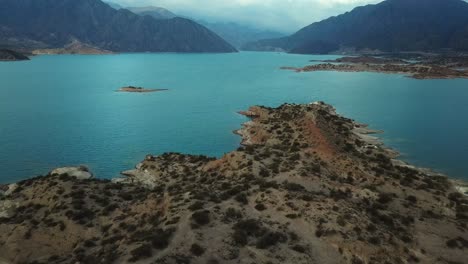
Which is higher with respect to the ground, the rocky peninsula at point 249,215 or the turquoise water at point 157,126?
the rocky peninsula at point 249,215

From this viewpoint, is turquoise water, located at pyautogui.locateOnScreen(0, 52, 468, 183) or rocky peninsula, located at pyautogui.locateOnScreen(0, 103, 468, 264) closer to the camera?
rocky peninsula, located at pyautogui.locateOnScreen(0, 103, 468, 264)

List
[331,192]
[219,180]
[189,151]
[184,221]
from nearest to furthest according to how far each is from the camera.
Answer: [184,221]
[331,192]
[219,180]
[189,151]

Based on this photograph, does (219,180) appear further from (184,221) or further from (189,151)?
(189,151)

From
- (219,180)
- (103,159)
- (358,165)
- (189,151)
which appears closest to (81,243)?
(219,180)

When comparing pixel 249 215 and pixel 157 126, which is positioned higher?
pixel 249 215

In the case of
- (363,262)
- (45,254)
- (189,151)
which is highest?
(363,262)

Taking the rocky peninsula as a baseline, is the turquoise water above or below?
below

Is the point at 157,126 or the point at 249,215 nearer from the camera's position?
the point at 249,215

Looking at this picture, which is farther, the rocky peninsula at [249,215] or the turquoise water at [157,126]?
the turquoise water at [157,126]
